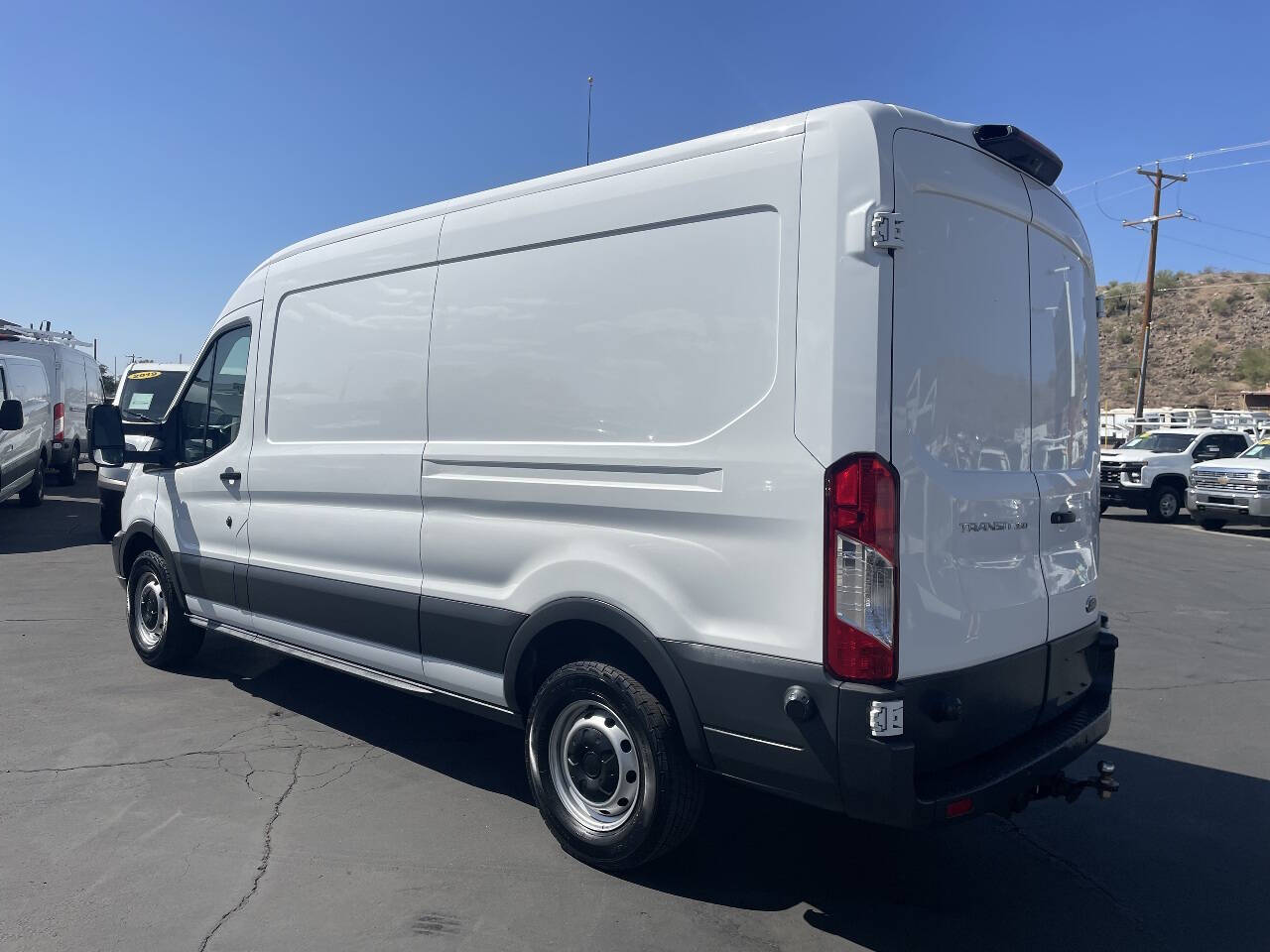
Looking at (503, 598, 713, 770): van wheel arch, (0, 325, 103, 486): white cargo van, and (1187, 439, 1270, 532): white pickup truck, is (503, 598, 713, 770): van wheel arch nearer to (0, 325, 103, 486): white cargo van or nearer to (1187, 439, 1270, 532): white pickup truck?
(0, 325, 103, 486): white cargo van

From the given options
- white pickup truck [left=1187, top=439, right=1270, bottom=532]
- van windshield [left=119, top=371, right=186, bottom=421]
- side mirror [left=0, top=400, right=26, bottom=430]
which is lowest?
white pickup truck [left=1187, top=439, right=1270, bottom=532]

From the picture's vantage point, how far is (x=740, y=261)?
11.7 ft

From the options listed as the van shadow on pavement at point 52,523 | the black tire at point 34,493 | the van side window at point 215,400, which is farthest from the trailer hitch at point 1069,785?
the black tire at point 34,493

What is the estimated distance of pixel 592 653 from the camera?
4109mm

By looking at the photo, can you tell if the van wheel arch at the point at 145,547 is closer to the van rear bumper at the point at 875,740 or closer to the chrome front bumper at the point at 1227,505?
the van rear bumper at the point at 875,740

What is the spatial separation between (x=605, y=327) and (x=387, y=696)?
11.3 feet

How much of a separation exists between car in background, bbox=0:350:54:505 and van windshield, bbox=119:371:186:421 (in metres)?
1.60

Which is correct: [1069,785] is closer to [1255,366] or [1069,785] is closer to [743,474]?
[743,474]

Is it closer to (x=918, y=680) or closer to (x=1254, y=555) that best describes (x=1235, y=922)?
(x=918, y=680)

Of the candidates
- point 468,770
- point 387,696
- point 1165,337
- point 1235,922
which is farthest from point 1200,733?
point 1165,337

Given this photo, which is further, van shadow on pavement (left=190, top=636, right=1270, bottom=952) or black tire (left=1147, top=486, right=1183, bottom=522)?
black tire (left=1147, top=486, right=1183, bottom=522)

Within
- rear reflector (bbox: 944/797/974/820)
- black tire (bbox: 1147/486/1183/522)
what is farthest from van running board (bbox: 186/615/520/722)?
black tire (bbox: 1147/486/1183/522)

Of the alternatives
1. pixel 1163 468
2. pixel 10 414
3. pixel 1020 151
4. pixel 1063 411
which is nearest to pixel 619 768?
pixel 1063 411

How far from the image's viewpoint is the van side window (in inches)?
241
